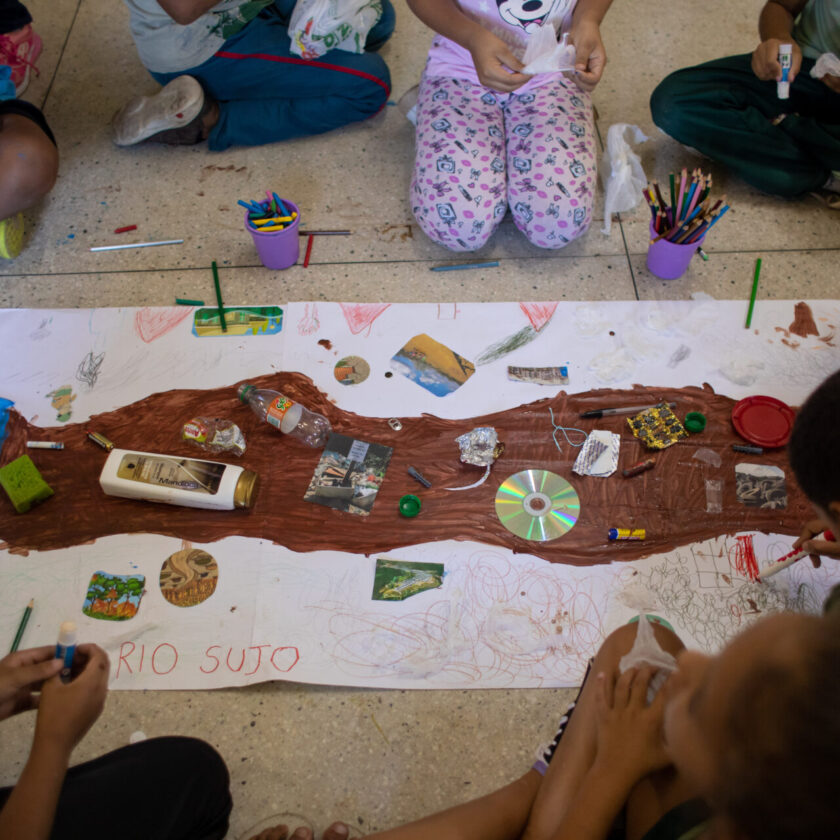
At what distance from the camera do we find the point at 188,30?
66.9 inches

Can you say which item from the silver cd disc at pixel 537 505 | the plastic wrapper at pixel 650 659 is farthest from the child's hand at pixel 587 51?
the plastic wrapper at pixel 650 659

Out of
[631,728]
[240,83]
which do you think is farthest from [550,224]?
[631,728]

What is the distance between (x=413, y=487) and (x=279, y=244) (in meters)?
0.63

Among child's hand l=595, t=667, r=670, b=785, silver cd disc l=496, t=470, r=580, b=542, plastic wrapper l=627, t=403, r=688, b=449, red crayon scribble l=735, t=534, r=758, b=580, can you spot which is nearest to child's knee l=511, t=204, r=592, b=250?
plastic wrapper l=627, t=403, r=688, b=449

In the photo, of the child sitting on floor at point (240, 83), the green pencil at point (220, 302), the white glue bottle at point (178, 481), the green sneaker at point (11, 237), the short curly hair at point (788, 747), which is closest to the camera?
the short curly hair at point (788, 747)

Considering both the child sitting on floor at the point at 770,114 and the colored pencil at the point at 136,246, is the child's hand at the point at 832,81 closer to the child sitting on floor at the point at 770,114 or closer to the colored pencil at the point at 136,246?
the child sitting on floor at the point at 770,114

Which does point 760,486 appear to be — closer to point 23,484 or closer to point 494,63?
point 494,63

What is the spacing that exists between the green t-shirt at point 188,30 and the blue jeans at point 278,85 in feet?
0.08

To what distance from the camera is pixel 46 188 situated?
165 cm

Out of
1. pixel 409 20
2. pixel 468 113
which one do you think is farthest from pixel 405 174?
pixel 409 20

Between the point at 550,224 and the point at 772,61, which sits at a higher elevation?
the point at 772,61

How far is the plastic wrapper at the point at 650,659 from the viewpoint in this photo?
0.85 m

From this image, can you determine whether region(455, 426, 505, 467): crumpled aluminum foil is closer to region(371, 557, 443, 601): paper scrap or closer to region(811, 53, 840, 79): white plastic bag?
region(371, 557, 443, 601): paper scrap

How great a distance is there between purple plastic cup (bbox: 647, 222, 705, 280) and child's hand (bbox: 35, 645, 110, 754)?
1.27 meters
